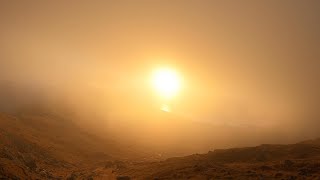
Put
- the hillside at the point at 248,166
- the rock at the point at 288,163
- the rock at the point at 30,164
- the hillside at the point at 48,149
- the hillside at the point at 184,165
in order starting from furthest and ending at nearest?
1. the rock at the point at 30,164
2. the hillside at the point at 48,149
3. the rock at the point at 288,163
4. the hillside at the point at 184,165
5. the hillside at the point at 248,166

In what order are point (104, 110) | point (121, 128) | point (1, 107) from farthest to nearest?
point (104, 110), point (121, 128), point (1, 107)

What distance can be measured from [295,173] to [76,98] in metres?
162

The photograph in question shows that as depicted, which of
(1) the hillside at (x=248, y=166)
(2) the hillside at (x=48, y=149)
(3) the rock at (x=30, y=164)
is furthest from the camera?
(3) the rock at (x=30, y=164)

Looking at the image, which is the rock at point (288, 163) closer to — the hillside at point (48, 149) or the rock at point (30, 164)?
the hillside at point (48, 149)

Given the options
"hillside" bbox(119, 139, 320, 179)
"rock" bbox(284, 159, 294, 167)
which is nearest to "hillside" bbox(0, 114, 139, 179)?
"hillside" bbox(119, 139, 320, 179)

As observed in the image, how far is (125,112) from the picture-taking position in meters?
190

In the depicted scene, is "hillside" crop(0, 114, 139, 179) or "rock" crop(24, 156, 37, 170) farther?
"rock" crop(24, 156, 37, 170)

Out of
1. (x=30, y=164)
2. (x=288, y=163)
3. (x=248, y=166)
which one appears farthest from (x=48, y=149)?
(x=288, y=163)

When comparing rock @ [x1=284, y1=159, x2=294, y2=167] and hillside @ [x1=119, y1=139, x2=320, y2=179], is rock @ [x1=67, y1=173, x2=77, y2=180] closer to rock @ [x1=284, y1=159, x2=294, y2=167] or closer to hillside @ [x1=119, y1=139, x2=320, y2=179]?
hillside @ [x1=119, y1=139, x2=320, y2=179]

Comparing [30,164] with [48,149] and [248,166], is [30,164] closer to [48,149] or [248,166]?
[48,149]

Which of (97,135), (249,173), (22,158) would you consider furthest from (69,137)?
(249,173)

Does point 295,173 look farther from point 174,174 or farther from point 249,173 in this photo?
point 174,174

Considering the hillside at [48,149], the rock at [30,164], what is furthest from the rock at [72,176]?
the rock at [30,164]

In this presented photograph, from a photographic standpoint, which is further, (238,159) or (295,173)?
(238,159)
